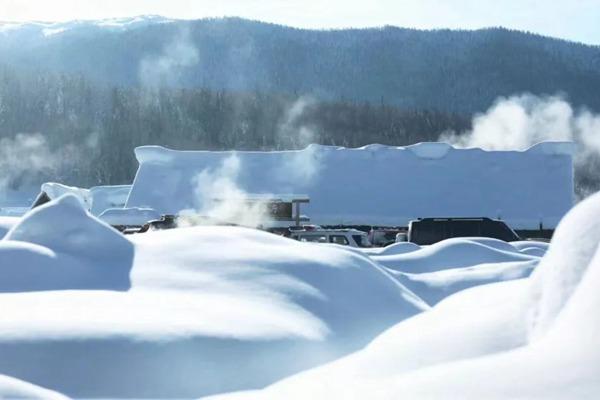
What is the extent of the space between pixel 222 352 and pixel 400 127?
90161 millimetres

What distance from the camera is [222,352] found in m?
6.43

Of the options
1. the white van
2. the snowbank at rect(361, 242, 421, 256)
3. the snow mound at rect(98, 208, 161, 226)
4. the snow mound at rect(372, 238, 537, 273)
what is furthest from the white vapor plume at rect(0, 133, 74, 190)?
the snow mound at rect(372, 238, 537, 273)

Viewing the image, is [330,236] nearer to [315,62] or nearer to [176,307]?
[176,307]

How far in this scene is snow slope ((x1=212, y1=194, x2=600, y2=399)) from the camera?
2777mm

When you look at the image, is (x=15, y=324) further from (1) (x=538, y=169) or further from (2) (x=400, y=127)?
(2) (x=400, y=127)

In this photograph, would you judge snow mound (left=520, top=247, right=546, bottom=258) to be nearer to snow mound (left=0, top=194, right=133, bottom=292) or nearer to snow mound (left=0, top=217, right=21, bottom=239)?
snow mound (left=0, top=194, right=133, bottom=292)

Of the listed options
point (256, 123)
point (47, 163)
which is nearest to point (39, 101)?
point (47, 163)

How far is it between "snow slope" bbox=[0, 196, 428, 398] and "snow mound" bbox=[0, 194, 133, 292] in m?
0.02

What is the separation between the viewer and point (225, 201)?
94.0 ft

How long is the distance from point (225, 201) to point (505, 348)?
25.4 m

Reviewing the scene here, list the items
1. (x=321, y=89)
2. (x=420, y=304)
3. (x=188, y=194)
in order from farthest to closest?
(x=321, y=89) < (x=188, y=194) < (x=420, y=304)

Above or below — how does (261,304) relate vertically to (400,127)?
below

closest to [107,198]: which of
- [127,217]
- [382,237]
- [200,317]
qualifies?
[127,217]

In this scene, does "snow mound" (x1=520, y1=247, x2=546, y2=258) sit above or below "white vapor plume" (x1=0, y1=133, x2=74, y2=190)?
below
